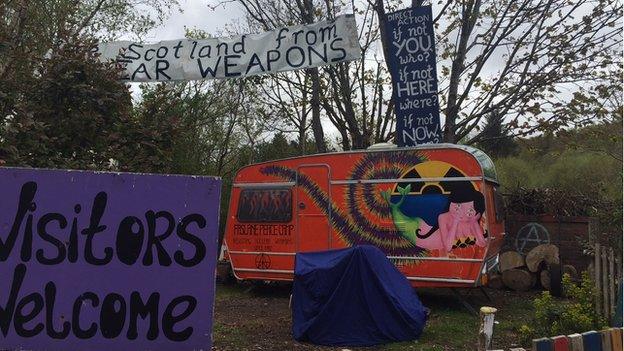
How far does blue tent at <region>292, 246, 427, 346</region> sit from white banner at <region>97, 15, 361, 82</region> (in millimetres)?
2874

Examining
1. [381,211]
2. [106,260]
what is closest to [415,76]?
[381,211]

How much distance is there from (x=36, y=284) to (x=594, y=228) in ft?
34.5

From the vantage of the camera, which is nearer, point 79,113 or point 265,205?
point 79,113

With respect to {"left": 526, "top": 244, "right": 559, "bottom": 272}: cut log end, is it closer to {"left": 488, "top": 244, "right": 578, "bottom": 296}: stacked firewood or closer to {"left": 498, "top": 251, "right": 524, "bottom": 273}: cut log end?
{"left": 488, "top": 244, "right": 578, "bottom": 296}: stacked firewood

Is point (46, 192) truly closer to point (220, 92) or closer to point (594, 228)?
point (594, 228)

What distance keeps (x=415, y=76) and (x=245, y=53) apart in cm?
285

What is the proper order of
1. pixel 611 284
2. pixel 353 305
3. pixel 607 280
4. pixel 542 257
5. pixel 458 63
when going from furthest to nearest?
1. pixel 458 63
2. pixel 542 257
3. pixel 353 305
4. pixel 607 280
5. pixel 611 284

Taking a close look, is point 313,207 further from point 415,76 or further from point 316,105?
point 316,105

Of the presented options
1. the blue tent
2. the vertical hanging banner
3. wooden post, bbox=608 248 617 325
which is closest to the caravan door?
the vertical hanging banner

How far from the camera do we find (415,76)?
31.1 ft

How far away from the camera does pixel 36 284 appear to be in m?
3.66

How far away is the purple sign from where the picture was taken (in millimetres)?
3641

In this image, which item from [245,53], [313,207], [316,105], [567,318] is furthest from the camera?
[316,105]

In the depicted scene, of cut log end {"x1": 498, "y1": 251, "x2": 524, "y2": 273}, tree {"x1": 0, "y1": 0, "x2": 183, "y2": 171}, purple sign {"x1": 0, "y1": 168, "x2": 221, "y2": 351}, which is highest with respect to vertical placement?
tree {"x1": 0, "y1": 0, "x2": 183, "y2": 171}
